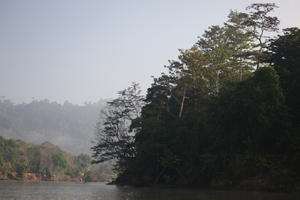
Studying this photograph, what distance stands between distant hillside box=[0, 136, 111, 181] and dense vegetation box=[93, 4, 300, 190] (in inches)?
2188

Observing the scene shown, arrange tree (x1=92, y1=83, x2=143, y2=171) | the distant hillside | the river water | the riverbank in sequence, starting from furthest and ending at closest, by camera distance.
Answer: the distant hillside, the riverbank, tree (x1=92, y1=83, x2=143, y2=171), the river water

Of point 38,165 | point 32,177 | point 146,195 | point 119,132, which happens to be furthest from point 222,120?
point 38,165

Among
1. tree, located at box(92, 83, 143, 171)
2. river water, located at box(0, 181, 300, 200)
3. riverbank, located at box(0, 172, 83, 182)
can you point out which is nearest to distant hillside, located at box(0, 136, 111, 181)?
riverbank, located at box(0, 172, 83, 182)

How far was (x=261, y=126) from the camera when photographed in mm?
28688

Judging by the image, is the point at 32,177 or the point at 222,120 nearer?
the point at 222,120

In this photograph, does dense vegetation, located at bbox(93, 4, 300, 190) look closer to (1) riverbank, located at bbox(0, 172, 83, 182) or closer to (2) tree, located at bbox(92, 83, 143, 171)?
(2) tree, located at bbox(92, 83, 143, 171)

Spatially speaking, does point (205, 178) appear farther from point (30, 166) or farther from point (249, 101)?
point (30, 166)

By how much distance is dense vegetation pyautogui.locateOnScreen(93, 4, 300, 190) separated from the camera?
1134 inches

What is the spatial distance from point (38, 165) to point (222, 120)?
89.3 m

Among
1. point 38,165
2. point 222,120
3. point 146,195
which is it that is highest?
point 222,120

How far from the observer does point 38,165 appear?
11006 centimetres

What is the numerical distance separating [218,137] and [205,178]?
5.00 metres

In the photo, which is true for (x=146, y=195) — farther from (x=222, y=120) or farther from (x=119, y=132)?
(x=119, y=132)

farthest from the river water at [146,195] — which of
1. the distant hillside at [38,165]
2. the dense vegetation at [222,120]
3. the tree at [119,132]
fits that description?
the distant hillside at [38,165]
